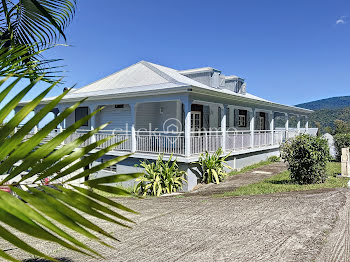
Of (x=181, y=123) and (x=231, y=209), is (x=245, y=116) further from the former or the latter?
(x=231, y=209)

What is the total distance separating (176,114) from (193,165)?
4.71m

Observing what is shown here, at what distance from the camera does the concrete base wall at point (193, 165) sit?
11.7 meters

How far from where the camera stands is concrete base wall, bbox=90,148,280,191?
1173cm

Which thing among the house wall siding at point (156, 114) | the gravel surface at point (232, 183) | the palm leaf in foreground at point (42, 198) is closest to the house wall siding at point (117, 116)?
the house wall siding at point (156, 114)

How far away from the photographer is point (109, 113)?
17891 mm

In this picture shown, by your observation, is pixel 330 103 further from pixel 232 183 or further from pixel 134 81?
pixel 232 183

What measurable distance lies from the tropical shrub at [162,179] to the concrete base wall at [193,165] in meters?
0.28

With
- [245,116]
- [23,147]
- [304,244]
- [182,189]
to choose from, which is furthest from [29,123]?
[245,116]

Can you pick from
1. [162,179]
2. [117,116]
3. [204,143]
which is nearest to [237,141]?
[204,143]

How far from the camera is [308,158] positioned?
10070mm

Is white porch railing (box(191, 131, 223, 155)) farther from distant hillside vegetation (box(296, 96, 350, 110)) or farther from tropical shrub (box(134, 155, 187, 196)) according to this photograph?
distant hillside vegetation (box(296, 96, 350, 110))

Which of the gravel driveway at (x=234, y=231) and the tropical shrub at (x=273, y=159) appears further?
the tropical shrub at (x=273, y=159)

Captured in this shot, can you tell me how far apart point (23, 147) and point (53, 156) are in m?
0.12

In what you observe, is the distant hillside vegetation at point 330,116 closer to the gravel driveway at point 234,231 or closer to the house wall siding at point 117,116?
the house wall siding at point 117,116
